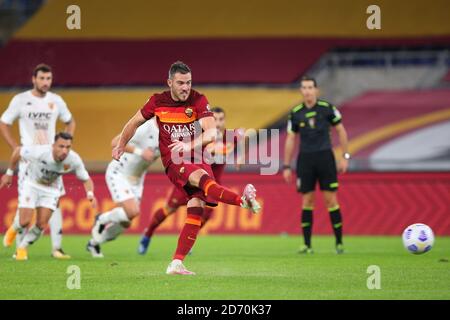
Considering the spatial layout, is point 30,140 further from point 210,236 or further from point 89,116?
point 89,116

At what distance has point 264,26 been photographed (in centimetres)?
2569

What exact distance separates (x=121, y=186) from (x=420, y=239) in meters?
4.26

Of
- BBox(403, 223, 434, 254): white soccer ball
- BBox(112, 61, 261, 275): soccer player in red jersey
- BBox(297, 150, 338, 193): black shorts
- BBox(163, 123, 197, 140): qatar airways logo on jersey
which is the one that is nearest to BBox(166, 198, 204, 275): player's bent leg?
BBox(112, 61, 261, 275): soccer player in red jersey

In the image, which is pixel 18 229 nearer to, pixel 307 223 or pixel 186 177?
pixel 186 177

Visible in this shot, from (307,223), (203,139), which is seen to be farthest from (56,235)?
(203,139)

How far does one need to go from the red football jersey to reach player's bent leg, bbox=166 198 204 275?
1.69ft

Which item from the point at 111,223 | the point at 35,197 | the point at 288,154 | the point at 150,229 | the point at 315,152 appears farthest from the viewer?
the point at 288,154

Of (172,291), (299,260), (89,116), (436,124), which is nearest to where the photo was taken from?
(172,291)

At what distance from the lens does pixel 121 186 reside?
486 inches

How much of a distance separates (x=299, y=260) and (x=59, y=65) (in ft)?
51.9

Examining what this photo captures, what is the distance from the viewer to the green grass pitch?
24.5 feet

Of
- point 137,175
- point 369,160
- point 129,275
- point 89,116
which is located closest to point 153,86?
point 89,116

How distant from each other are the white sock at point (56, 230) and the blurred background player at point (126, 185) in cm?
41

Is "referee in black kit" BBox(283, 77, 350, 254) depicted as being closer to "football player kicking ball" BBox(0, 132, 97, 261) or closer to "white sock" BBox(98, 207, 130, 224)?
"white sock" BBox(98, 207, 130, 224)
